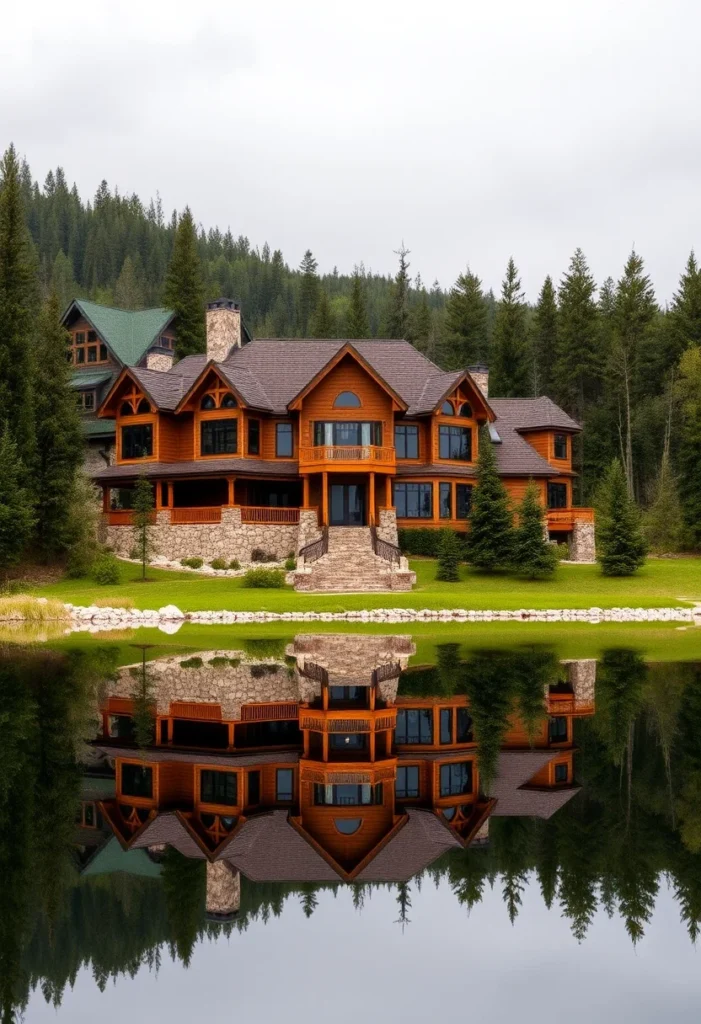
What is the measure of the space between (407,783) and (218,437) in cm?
3371

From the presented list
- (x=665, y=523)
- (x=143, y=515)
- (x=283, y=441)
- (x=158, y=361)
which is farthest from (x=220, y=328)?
(x=665, y=523)

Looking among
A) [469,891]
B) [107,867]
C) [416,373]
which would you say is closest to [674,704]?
[469,891]

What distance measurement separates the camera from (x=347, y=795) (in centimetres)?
1229

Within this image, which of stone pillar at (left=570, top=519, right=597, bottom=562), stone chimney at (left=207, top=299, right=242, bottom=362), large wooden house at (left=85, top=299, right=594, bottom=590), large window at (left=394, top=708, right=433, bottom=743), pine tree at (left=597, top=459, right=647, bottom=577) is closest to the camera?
large window at (left=394, top=708, right=433, bottom=743)

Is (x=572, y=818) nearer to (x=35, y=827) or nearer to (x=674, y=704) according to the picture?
(x=35, y=827)

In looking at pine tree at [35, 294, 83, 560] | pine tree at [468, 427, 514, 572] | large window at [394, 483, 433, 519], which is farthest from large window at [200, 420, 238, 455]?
pine tree at [468, 427, 514, 572]

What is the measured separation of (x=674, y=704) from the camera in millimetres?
17406

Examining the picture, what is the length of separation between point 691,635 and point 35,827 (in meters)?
22.2

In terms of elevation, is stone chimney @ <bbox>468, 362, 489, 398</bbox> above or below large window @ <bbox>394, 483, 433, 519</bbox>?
above

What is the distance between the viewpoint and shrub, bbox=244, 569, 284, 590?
38188mm

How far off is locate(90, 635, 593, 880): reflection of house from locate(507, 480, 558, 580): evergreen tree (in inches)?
796

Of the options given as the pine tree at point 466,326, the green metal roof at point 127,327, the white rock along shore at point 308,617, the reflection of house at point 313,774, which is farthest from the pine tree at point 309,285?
the reflection of house at point 313,774

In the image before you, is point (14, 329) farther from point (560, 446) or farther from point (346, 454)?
point (560, 446)

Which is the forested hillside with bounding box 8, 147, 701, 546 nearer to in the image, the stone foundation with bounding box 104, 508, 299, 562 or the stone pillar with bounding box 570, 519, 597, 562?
the stone pillar with bounding box 570, 519, 597, 562
